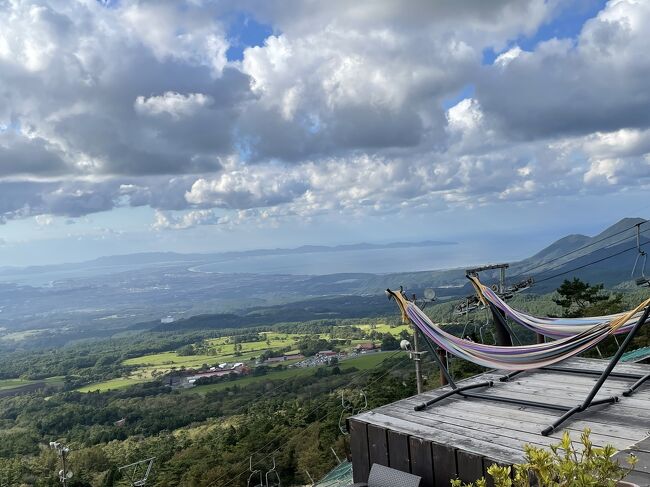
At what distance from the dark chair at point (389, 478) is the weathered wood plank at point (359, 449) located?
0.85ft

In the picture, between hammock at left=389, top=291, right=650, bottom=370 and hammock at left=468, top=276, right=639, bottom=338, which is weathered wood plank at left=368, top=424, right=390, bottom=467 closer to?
hammock at left=389, top=291, right=650, bottom=370

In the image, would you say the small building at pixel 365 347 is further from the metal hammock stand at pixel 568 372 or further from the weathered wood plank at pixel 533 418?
the weathered wood plank at pixel 533 418

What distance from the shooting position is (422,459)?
2748mm

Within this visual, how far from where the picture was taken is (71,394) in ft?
149

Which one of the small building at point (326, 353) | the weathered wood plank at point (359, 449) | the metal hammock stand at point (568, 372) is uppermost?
the metal hammock stand at point (568, 372)

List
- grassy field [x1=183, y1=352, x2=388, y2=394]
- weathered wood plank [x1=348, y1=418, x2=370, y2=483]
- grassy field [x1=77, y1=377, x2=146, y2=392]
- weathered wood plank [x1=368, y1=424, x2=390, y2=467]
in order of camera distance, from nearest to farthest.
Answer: weathered wood plank [x1=368, y1=424, x2=390, y2=467]
weathered wood plank [x1=348, y1=418, x2=370, y2=483]
grassy field [x1=183, y1=352, x2=388, y2=394]
grassy field [x1=77, y1=377, x2=146, y2=392]

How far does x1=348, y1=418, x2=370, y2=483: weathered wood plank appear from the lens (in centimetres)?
312

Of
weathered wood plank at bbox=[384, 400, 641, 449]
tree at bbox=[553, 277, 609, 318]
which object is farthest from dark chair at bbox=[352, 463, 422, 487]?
tree at bbox=[553, 277, 609, 318]

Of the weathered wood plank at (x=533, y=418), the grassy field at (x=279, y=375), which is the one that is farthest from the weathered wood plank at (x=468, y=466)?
the grassy field at (x=279, y=375)

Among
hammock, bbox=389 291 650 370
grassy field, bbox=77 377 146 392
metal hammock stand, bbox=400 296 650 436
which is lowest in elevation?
grassy field, bbox=77 377 146 392

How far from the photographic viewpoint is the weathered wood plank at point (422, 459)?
2.69m

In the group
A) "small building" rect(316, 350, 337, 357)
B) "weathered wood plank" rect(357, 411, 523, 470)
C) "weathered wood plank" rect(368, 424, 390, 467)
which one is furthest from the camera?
"small building" rect(316, 350, 337, 357)

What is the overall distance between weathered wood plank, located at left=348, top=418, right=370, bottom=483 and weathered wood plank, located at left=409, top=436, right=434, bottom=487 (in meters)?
0.39

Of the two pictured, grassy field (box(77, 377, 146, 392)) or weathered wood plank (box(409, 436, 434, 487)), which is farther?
grassy field (box(77, 377, 146, 392))
